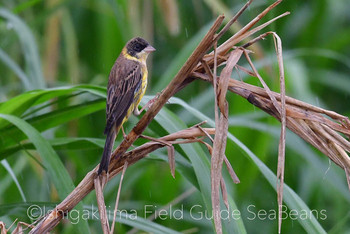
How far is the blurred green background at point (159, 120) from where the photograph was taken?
2.05m

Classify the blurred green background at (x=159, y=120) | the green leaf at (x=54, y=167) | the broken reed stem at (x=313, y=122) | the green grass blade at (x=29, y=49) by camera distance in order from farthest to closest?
the green grass blade at (x=29, y=49)
the blurred green background at (x=159, y=120)
the green leaf at (x=54, y=167)
the broken reed stem at (x=313, y=122)

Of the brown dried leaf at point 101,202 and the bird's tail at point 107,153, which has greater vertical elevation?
the bird's tail at point 107,153

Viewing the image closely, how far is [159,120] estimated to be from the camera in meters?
1.91

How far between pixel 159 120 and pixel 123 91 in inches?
6.0

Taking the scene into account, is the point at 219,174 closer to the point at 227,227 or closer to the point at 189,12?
the point at 227,227

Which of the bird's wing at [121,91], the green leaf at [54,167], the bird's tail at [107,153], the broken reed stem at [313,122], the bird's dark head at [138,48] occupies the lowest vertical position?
the green leaf at [54,167]

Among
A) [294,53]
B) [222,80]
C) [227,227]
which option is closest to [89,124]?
[294,53]

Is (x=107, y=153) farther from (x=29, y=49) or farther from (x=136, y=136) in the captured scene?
(x=29, y=49)

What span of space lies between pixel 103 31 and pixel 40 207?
2104 mm

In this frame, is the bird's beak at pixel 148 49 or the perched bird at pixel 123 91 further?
the bird's beak at pixel 148 49

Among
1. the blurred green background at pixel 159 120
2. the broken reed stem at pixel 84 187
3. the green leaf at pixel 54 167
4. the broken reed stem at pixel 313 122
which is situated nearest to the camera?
the broken reed stem at pixel 313 122

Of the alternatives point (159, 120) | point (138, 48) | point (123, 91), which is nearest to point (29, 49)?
point (138, 48)

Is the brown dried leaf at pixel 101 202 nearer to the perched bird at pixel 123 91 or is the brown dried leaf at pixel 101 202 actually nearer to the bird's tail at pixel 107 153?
the bird's tail at pixel 107 153

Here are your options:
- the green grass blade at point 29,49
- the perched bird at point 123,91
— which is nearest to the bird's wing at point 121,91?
the perched bird at point 123,91
